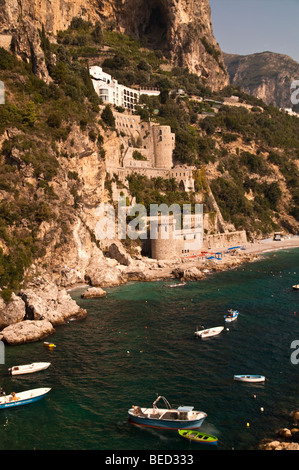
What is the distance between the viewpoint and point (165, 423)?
1709 cm

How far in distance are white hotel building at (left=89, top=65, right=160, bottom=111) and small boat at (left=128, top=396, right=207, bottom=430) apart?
171 ft

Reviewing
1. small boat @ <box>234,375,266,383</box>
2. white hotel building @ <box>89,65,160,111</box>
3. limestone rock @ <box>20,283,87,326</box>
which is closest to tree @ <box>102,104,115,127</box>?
white hotel building @ <box>89,65,160,111</box>

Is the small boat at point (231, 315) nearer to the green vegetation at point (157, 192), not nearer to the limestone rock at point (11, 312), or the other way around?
the limestone rock at point (11, 312)

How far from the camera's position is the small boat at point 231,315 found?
29.1m

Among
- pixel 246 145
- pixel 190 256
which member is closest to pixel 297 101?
pixel 246 145

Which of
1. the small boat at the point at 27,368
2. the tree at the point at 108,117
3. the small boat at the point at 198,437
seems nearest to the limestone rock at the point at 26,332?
the small boat at the point at 27,368

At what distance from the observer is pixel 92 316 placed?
30500 mm

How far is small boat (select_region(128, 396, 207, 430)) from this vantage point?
16.9m

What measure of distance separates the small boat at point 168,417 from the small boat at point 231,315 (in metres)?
12.1

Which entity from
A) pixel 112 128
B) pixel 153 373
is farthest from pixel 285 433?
pixel 112 128

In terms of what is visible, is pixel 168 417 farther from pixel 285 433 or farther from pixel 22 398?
pixel 22 398

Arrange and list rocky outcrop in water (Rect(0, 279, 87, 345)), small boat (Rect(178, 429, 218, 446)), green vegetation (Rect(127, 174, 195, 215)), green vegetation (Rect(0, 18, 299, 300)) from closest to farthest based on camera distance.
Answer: small boat (Rect(178, 429, 218, 446))
rocky outcrop in water (Rect(0, 279, 87, 345))
green vegetation (Rect(0, 18, 299, 300))
green vegetation (Rect(127, 174, 195, 215))

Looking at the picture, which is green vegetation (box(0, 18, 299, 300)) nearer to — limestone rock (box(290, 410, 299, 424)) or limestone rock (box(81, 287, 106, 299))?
limestone rock (box(81, 287, 106, 299))
